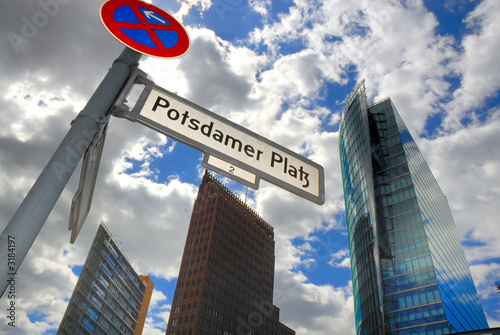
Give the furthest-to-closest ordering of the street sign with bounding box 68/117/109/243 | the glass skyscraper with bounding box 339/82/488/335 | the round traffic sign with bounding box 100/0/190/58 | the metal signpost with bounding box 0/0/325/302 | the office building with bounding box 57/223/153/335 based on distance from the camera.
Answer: the office building with bounding box 57/223/153/335, the glass skyscraper with bounding box 339/82/488/335, the round traffic sign with bounding box 100/0/190/58, the street sign with bounding box 68/117/109/243, the metal signpost with bounding box 0/0/325/302

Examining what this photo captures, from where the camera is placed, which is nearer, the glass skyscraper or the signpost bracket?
the signpost bracket

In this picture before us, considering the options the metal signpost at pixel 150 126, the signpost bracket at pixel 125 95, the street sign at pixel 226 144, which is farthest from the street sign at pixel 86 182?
the street sign at pixel 226 144

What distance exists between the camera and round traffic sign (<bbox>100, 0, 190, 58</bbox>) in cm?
253

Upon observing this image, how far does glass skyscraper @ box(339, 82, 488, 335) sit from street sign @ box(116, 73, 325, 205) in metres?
44.8

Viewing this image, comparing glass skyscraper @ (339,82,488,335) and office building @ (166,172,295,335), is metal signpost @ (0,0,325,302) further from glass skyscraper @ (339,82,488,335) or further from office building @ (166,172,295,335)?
office building @ (166,172,295,335)

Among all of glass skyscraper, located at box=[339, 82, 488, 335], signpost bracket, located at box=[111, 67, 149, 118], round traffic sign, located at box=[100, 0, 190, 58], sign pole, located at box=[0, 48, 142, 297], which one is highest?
glass skyscraper, located at box=[339, 82, 488, 335]

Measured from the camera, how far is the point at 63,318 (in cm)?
7181

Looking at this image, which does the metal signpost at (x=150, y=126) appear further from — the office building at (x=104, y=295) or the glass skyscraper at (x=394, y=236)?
the office building at (x=104, y=295)

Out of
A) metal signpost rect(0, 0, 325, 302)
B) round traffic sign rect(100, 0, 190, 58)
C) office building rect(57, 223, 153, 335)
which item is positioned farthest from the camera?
office building rect(57, 223, 153, 335)

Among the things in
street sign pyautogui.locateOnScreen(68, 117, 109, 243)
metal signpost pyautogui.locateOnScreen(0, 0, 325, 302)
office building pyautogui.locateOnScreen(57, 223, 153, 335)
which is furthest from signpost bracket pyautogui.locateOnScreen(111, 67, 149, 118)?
office building pyautogui.locateOnScreen(57, 223, 153, 335)

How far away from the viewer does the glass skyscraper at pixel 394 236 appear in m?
40.9

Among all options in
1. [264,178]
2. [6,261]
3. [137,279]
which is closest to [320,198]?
[264,178]

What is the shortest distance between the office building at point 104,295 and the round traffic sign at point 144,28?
283 feet

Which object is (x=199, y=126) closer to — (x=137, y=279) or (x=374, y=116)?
(x=374, y=116)
